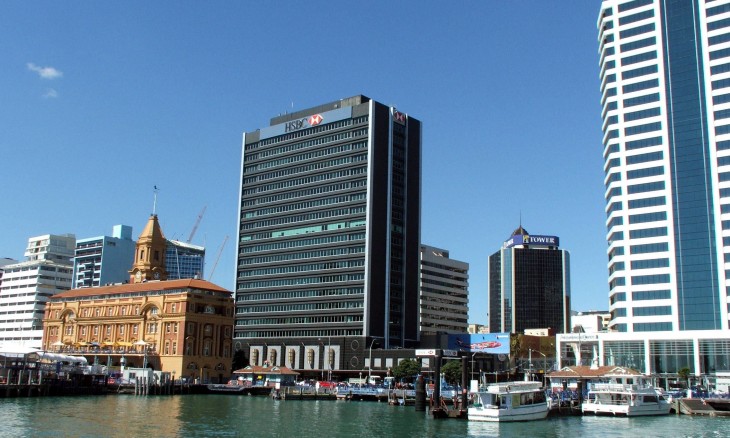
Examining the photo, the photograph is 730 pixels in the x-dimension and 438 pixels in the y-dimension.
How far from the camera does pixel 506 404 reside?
96688 millimetres

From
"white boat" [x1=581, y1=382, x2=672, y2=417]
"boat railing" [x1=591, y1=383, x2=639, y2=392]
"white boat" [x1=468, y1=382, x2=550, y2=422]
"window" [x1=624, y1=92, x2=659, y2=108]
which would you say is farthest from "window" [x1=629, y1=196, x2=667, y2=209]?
"white boat" [x1=468, y1=382, x2=550, y2=422]

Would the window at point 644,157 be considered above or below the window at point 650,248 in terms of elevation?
above

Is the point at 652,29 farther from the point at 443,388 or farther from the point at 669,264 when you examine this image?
the point at 443,388

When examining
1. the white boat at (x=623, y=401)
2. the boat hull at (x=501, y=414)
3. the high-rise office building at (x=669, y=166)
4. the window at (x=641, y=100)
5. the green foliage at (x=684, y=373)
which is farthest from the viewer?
the window at (x=641, y=100)

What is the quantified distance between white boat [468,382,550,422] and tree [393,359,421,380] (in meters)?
74.2

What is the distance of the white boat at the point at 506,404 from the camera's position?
9527cm

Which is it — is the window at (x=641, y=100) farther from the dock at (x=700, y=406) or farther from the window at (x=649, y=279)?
the dock at (x=700, y=406)

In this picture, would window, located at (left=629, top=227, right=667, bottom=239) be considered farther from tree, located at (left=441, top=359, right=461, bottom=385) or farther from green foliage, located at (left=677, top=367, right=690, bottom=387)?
tree, located at (left=441, top=359, right=461, bottom=385)

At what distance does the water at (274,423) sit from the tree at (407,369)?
59.9 m

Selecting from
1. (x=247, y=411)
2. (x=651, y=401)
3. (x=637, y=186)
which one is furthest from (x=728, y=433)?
(x=637, y=186)

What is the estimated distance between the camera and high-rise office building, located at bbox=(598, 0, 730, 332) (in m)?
152

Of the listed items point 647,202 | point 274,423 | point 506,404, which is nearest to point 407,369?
point 647,202

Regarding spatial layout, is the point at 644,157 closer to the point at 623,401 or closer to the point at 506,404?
the point at 623,401

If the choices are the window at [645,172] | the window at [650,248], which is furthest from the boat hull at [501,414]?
the window at [645,172]
